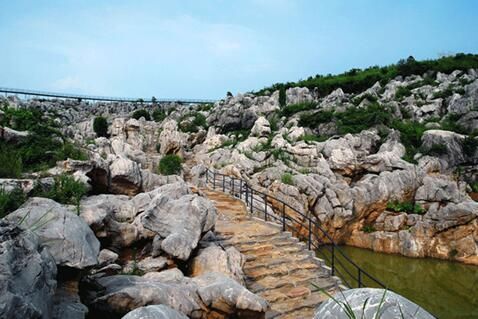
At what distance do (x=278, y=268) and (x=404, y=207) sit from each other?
12320mm

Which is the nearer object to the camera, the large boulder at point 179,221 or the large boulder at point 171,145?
the large boulder at point 179,221

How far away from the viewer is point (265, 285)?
25.0 feet

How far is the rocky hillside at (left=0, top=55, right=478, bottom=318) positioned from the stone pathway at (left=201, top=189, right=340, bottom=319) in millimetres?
815

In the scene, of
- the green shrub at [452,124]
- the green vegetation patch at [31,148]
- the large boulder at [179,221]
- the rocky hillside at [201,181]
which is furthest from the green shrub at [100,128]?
the green shrub at [452,124]

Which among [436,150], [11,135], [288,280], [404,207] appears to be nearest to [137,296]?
[288,280]

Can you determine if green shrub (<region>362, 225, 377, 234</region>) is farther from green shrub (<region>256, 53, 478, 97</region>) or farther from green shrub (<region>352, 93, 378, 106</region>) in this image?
green shrub (<region>256, 53, 478, 97</region>)

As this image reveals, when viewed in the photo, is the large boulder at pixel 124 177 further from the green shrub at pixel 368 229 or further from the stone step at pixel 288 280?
the green shrub at pixel 368 229

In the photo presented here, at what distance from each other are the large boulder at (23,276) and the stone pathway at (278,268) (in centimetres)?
418

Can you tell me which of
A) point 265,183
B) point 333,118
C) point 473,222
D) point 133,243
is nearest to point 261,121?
point 333,118

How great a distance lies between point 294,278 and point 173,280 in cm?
309

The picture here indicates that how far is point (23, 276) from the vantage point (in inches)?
135

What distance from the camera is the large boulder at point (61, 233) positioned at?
4566 millimetres

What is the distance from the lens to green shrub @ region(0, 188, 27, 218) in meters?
5.48

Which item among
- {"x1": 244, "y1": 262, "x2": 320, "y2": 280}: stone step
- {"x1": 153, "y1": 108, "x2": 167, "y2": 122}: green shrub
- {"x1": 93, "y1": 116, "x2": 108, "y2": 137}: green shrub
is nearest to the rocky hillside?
{"x1": 93, "y1": 116, "x2": 108, "y2": 137}: green shrub
